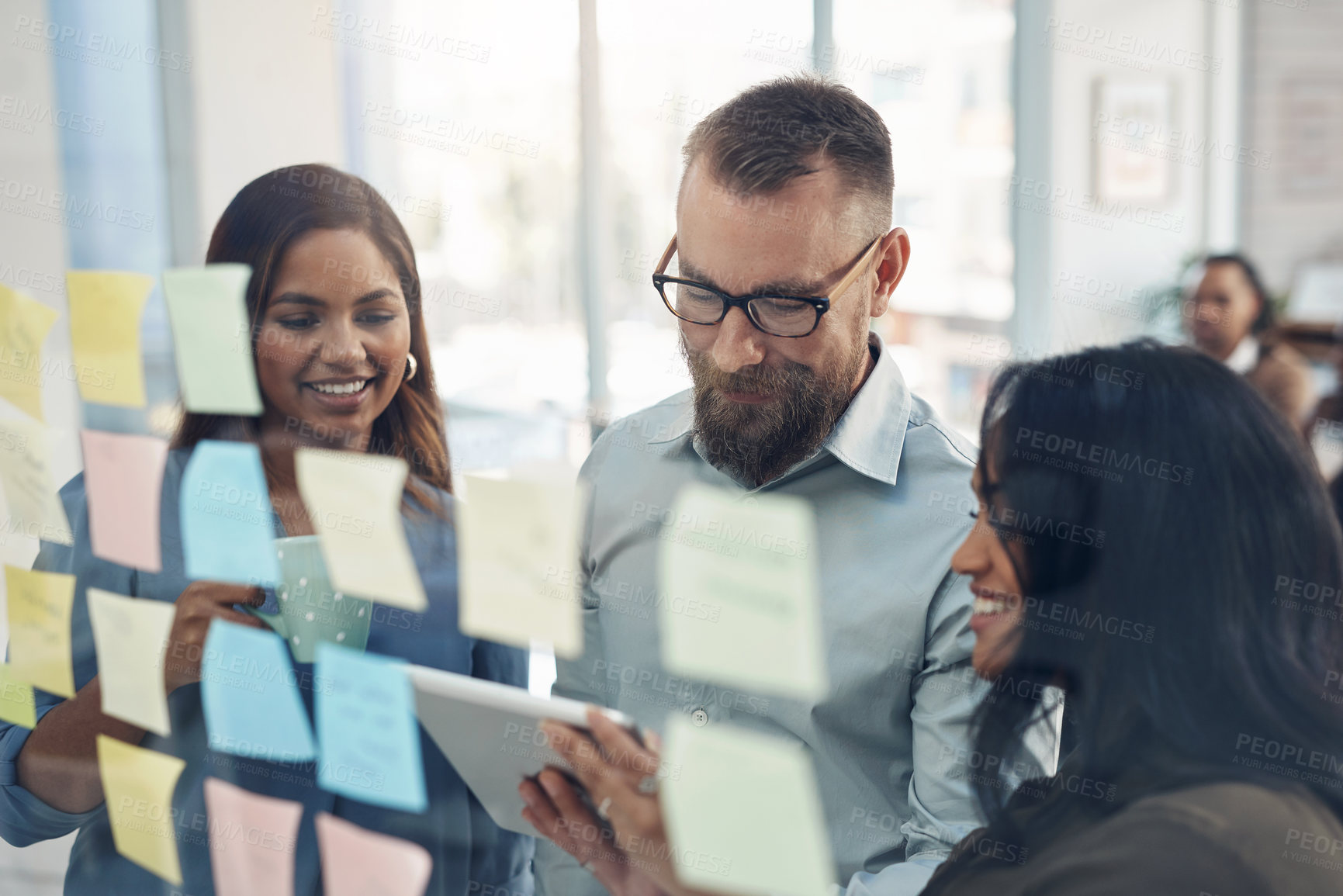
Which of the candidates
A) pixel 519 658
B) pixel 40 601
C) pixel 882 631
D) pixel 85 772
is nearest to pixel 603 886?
pixel 519 658

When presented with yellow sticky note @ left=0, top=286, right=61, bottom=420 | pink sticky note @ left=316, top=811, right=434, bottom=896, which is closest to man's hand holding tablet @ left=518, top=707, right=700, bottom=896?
pink sticky note @ left=316, top=811, right=434, bottom=896

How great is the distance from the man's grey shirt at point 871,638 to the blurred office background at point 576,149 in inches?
5.8

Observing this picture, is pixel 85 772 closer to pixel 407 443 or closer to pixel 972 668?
pixel 407 443

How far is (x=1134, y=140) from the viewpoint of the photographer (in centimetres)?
121

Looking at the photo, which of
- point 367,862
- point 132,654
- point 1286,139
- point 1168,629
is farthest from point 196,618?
point 1286,139

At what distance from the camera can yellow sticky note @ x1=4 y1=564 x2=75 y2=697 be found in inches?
58.2

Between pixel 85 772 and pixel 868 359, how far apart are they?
1.22 meters

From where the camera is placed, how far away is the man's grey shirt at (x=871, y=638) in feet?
3.22

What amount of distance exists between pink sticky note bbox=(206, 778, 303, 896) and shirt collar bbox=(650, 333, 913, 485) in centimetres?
84

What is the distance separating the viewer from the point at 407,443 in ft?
4.08

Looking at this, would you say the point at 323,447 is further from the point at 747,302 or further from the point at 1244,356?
the point at 1244,356
